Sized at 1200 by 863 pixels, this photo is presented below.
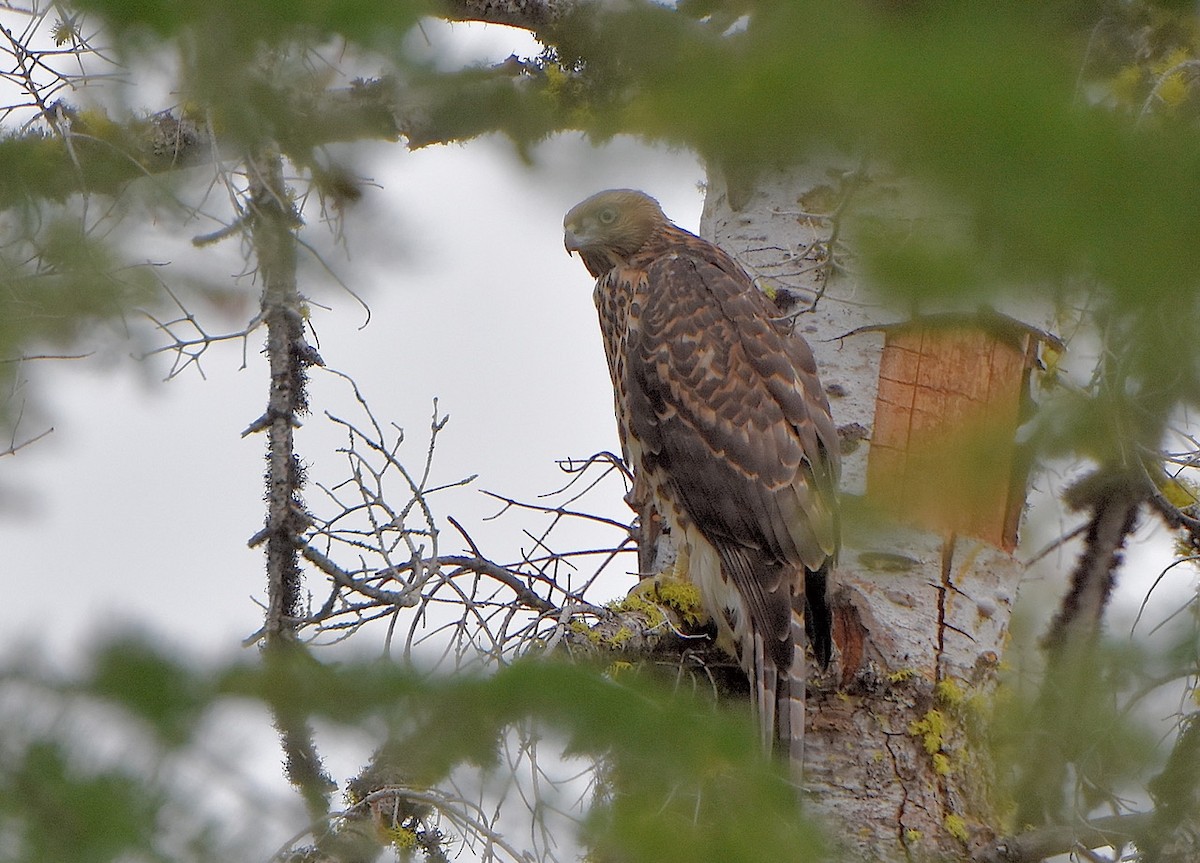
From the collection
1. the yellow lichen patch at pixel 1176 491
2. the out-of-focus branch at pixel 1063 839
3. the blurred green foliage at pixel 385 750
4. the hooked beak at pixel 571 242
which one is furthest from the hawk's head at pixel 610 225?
the blurred green foliage at pixel 385 750

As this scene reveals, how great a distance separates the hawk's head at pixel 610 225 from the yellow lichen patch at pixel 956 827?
252cm

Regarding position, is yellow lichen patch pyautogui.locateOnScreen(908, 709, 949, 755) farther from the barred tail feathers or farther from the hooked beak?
the hooked beak

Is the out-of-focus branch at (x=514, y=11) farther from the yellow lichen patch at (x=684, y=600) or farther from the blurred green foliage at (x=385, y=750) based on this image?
the blurred green foliage at (x=385, y=750)

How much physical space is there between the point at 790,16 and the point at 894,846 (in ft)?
9.23

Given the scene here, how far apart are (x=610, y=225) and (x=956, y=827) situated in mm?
2653

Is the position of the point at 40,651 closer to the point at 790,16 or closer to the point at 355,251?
the point at 790,16

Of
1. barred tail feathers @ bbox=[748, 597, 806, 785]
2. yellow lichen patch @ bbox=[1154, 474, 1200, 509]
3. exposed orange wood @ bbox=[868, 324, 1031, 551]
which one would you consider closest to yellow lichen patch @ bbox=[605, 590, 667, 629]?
barred tail feathers @ bbox=[748, 597, 806, 785]

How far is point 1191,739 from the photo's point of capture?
3268mm

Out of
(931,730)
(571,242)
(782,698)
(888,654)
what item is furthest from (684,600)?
(571,242)

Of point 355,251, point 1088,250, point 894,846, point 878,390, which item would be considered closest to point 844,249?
point 878,390

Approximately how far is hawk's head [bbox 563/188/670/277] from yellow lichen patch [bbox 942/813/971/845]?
8.28 ft

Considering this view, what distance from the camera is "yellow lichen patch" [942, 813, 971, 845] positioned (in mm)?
3717

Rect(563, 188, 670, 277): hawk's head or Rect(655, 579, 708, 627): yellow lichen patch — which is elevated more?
Rect(563, 188, 670, 277): hawk's head

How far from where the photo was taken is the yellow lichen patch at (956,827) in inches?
146
